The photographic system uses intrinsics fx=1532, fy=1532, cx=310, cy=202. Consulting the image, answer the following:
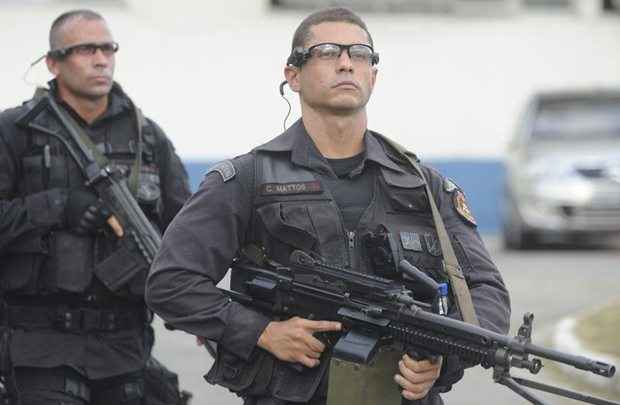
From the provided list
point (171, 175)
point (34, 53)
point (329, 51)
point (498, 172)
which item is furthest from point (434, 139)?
point (329, 51)

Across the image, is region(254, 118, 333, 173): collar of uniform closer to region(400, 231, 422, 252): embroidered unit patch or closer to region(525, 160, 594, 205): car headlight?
region(400, 231, 422, 252): embroidered unit patch

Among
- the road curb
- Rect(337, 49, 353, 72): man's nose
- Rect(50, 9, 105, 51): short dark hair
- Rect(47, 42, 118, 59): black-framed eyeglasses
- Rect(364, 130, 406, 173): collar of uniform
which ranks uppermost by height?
Rect(50, 9, 105, 51): short dark hair

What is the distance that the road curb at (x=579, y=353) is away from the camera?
8.74 m

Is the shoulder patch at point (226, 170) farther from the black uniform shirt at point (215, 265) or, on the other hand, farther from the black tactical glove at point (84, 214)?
the black tactical glove at point (84, 214)

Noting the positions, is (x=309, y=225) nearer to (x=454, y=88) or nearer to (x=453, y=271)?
(x=453, y=271)

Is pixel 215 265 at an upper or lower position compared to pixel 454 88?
lower

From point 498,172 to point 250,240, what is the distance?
14.9 meters

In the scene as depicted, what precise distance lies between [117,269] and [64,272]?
0.20 meters

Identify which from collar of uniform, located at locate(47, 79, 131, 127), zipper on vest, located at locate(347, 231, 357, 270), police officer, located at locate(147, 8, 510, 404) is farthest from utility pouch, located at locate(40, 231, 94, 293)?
Result: zipper on vest, located at locate(347, 231, 357, 270)

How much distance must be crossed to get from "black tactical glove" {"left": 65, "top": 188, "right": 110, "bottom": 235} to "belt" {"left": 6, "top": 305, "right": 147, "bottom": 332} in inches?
11.8

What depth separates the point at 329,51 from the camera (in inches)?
168

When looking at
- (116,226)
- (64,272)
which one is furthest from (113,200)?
(64,272)

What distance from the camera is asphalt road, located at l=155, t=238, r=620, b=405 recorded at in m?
8.78

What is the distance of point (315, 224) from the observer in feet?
13.8
